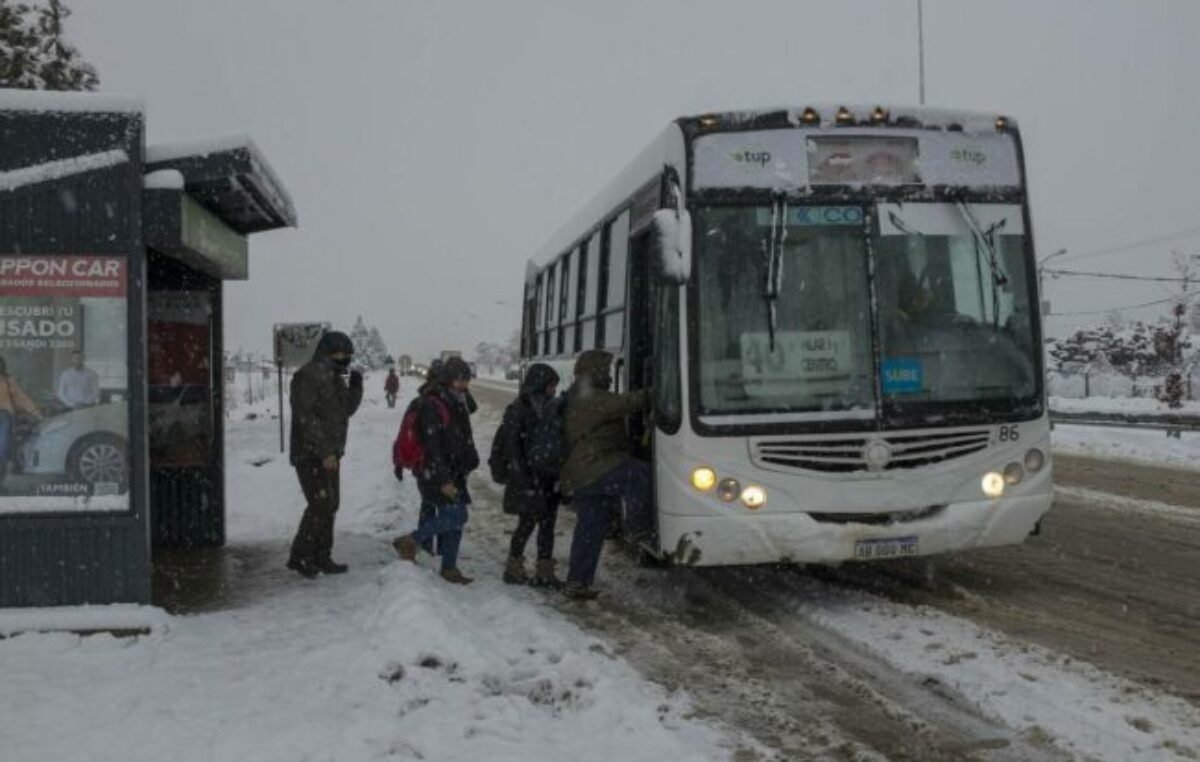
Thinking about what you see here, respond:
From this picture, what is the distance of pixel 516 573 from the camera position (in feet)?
27.7

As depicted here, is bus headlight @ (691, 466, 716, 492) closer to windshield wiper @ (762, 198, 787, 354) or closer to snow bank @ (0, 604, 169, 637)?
windshield wiper @ (762, 198, 787, 354)

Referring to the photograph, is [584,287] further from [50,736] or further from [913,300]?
[50,736]

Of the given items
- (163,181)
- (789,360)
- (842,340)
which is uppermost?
(163,181)

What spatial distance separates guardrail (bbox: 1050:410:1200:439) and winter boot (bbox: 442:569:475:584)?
17.3 m

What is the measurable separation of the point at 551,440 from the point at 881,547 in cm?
249

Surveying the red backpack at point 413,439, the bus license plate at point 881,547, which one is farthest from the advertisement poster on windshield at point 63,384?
the bus license plate at point 881,547

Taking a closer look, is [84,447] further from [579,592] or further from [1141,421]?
[1141,421]

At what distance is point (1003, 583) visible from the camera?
8016 millimetres

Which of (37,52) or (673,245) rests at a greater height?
(37,52)

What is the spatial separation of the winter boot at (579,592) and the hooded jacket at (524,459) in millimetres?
821

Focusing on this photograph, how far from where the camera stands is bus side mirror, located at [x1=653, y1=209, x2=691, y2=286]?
22.2 ft

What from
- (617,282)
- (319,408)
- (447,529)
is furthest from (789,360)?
(319,408)

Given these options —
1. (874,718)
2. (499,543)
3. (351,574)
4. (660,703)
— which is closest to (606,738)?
(660,703)

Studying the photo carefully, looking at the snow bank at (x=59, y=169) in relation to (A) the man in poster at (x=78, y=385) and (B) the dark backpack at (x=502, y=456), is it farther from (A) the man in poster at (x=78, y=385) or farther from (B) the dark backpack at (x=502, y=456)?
(B) the dark backpack at (x=502, y=456)
